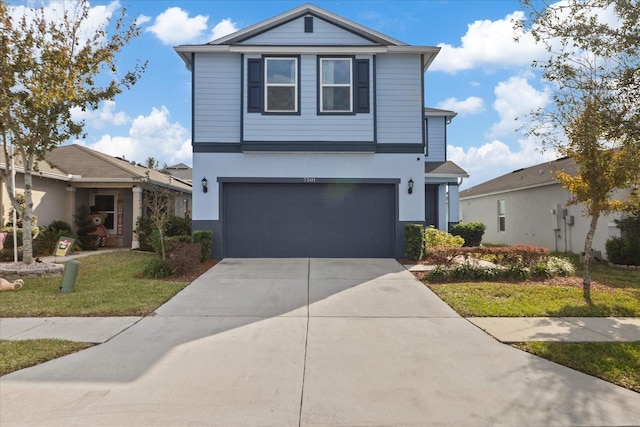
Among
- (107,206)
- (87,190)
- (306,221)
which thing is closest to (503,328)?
(306,221)

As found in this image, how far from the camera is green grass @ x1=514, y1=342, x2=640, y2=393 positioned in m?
4.44

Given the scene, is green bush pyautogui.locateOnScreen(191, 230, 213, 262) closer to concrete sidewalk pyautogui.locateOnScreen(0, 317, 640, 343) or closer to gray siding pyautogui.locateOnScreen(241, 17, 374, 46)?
concrete sidewalk pyautogui.locateOnScreen(0, 317, 640, 343)

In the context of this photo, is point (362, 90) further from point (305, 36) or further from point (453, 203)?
point (453, 203)

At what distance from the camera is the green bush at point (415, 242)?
480 inches

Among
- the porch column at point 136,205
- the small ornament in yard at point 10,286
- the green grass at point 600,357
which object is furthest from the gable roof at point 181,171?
Result: the green grass at point 600,357

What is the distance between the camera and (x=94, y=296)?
793cm

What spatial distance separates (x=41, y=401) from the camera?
3.86 meters

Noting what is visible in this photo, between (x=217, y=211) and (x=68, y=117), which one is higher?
(x=68, y=117)

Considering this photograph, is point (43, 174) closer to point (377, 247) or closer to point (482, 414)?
point (377, 247)

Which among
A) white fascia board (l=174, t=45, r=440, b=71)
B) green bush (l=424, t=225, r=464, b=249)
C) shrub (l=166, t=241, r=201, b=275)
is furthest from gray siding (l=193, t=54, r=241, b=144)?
green bush (l=424, t=225, r=464, b=249)

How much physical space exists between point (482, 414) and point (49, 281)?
971 cm

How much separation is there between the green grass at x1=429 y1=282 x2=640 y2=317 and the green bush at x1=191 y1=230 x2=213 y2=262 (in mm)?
6504

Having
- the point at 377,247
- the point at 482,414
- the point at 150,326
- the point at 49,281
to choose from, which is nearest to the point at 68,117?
the point at 49,281

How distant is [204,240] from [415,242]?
627 centimetres
